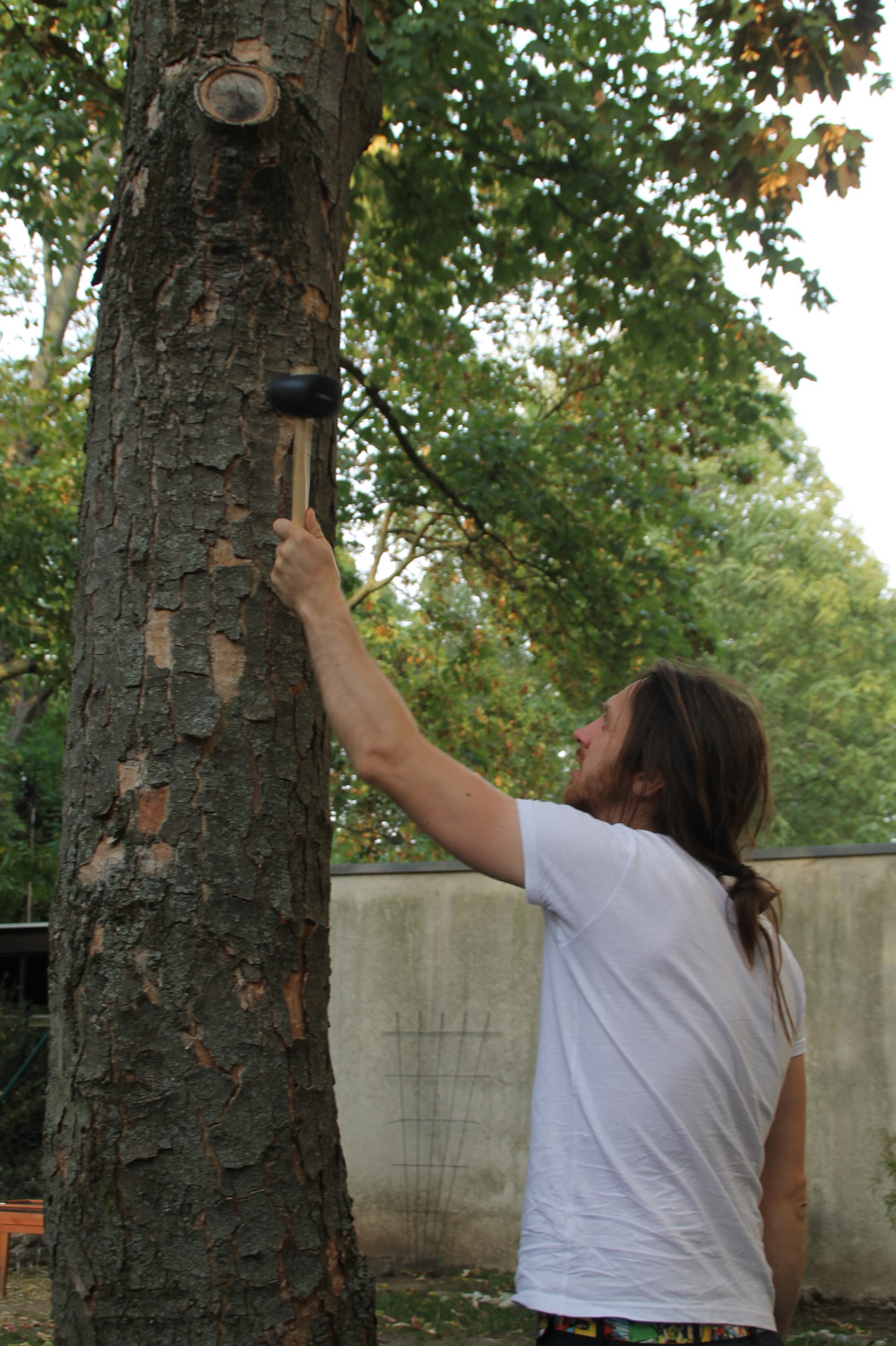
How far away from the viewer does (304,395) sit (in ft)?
6.52

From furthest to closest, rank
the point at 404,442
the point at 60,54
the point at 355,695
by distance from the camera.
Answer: the point at 404,442 → the point at 60,54 → the point at 355,695

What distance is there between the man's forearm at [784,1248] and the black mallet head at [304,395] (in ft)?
4.89

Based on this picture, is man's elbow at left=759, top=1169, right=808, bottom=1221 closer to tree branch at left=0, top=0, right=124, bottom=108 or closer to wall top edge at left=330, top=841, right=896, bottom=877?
wall top edge at left=330, top=841, right=896, bottom=877

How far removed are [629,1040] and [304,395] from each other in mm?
1177

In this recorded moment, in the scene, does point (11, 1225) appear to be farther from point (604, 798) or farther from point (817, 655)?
point (817, 655)

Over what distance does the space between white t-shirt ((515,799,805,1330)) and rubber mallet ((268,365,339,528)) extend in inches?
29.2

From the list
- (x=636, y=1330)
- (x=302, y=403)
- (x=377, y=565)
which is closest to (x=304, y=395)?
(x=302, y=403)

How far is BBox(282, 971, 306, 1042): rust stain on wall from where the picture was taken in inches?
78.2

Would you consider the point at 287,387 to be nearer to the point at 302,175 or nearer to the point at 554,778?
the point at 302,175

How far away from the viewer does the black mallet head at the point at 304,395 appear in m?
1.99

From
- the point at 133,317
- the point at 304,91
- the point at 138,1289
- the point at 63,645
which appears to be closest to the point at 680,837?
the point at 138,1289

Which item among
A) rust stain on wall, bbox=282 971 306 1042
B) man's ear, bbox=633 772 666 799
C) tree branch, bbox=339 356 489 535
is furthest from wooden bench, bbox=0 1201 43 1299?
man's ear, bbox=633 772 666 799

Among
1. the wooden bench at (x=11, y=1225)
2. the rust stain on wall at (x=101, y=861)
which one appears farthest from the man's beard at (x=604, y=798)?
the wooden bench at (x=11, y=1225)

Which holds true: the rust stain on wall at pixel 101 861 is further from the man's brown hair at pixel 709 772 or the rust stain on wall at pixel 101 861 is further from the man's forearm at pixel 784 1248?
the man's forearm at pixel 784 1248
